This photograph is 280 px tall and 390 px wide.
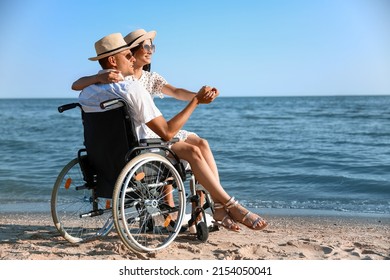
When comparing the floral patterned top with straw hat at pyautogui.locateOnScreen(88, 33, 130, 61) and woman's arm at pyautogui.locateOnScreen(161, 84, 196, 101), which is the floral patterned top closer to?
woman's arm at pyautogui.locateOnScreen(161, 84, 196, 101)

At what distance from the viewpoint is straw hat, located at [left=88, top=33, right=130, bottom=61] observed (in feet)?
9.87

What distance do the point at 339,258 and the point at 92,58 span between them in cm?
180

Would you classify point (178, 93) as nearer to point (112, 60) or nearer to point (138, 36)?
point (138, 36)

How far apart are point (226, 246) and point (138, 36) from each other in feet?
4.59

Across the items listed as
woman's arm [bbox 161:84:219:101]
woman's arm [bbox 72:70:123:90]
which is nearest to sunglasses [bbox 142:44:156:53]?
woman's arm [bbox 161:84:219:101]

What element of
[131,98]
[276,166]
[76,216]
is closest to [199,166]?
[131,98]

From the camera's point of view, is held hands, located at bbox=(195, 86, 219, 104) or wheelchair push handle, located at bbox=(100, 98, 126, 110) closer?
wheelchair push handle, located at bbox=(100, 98, 126, 110)

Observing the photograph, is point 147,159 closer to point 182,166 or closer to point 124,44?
point 182,166

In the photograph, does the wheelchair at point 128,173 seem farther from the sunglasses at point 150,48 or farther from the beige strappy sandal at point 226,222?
the sunglasses at point 150,48

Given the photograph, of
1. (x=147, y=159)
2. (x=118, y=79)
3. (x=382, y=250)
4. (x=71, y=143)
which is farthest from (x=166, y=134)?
(x=71, y=143)

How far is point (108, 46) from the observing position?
3006 mm

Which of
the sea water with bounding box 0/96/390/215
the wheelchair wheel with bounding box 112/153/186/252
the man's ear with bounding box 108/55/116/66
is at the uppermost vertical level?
the man's ear with bounding box 108/55/116/66

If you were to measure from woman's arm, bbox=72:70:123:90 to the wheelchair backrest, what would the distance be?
159 millimetres
